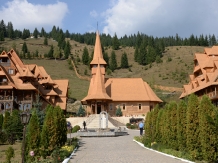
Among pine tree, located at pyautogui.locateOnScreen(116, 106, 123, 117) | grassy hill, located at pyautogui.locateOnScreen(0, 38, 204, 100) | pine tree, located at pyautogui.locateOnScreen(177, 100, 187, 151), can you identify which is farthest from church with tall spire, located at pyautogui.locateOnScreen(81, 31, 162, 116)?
pine tree, located at pyautogui.locateOnScreen(177, 100, 187, 151)

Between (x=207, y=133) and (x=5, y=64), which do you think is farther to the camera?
(x=5, y=64)

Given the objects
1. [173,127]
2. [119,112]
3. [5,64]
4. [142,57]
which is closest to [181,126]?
[173,127]

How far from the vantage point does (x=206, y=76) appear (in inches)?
1651

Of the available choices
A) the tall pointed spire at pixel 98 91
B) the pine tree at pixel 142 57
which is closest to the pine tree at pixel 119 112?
the tall pointed spire at pixel 98 91

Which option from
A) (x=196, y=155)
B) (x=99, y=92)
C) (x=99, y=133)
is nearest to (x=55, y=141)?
(x=196, y=155)

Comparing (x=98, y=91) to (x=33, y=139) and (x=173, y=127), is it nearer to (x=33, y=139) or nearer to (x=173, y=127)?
(x=173, y=127)

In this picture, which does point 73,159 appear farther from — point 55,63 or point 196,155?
point 55,63

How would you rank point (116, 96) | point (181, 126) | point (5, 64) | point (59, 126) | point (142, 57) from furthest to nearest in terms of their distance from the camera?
point (142, 57)
point (116, 96)
point (5, 64)
point (59, 126)
point (181, 126)

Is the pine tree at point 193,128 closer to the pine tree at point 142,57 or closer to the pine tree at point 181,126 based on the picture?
the pine tree at point 181,126

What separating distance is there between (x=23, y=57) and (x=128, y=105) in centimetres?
5824

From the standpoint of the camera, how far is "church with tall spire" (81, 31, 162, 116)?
47688 mm

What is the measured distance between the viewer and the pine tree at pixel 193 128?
550 inches

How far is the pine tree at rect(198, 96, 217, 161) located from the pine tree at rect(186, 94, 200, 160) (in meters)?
0.45

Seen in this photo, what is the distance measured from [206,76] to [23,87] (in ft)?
80.6
